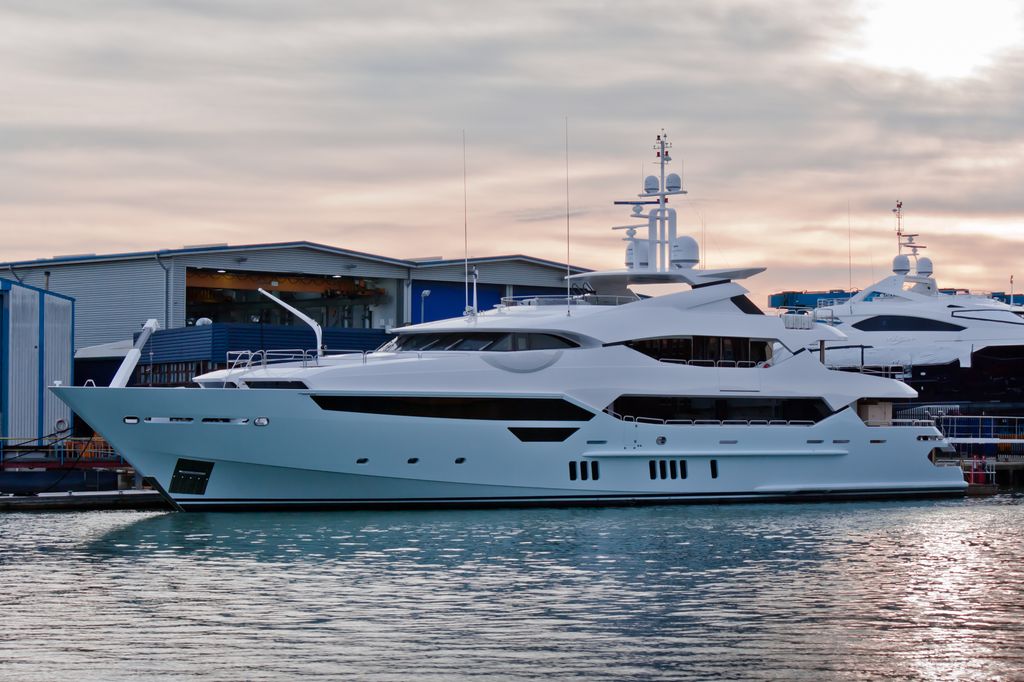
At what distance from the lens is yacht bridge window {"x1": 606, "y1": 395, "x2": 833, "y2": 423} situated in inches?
1247

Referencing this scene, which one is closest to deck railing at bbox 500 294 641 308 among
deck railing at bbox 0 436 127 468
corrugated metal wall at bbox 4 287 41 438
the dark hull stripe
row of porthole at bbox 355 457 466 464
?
the dark hull stripe

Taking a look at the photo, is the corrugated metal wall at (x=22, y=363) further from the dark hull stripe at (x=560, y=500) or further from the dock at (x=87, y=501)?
the dark hull stripe at (x=560, y=500)

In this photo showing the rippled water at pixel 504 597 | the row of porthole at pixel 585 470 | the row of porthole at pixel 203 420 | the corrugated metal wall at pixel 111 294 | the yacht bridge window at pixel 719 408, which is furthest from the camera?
the corrugated metal wall at pixel 111 294

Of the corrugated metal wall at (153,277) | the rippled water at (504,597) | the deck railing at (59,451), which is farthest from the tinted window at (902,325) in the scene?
the deck railing at (59,451)

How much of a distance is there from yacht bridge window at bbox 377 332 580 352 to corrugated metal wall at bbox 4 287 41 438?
13809 millimetres

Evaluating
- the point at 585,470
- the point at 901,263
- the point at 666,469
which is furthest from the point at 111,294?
the point at 901,263

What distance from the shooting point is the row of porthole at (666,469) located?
31156 mm

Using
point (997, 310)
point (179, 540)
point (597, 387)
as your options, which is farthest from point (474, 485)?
point (997, 310)

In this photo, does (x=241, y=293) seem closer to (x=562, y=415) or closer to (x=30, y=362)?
(x=30, y=362)

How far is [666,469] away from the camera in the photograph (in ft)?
103

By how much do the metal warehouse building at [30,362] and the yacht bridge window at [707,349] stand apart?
18064 mm

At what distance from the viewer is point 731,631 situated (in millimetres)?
16578

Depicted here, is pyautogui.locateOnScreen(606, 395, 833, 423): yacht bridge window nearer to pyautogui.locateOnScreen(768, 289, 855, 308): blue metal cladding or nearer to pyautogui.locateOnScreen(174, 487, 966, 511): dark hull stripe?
pyautogui.locateOnScreen(174, 487, 966, 511): dark hull stripe

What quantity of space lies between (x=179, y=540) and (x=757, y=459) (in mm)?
14069
